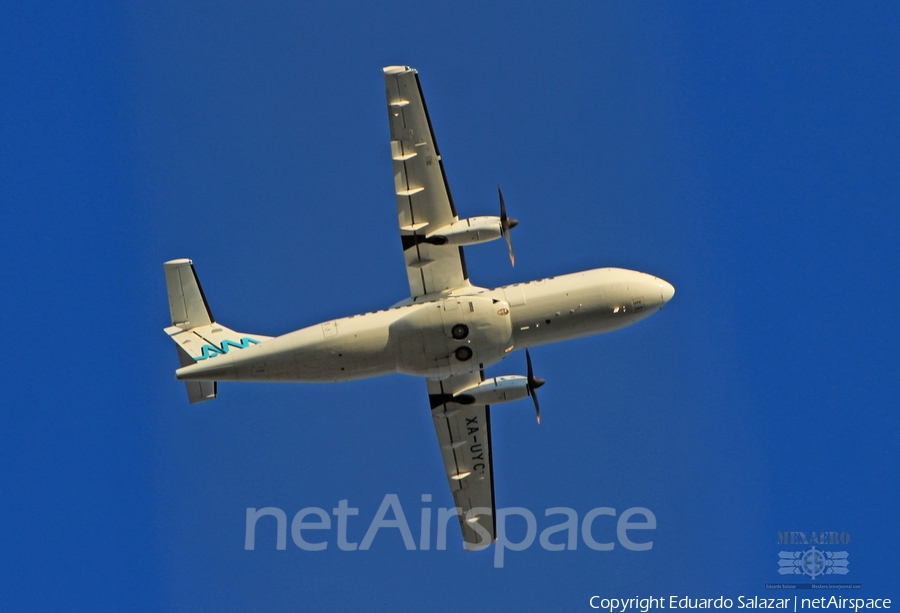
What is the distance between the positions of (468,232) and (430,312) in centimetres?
248

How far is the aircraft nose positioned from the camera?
1187 inches

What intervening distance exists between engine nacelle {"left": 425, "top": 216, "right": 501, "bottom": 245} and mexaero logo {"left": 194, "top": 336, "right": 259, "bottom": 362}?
6.21 metres

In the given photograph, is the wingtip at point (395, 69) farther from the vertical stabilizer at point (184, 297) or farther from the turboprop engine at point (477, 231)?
the vertical stabilizer at point (184, 297)

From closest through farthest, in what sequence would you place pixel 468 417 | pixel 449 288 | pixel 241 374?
pixel 241 374 → pixel 449 288 → pixel 468 417

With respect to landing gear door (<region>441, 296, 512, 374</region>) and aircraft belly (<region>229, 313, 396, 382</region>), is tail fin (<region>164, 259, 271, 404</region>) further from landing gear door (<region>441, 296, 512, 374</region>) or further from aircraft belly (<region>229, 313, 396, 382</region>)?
landing gear door (<region>441, 296, 512, 374</region>)

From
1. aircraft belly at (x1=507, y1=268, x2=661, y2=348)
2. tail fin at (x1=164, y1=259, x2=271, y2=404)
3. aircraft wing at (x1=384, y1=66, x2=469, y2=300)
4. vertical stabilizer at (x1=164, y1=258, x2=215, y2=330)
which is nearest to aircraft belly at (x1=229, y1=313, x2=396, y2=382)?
aircraft wing at (x1=384, y1=66, x2=469, y2=300)

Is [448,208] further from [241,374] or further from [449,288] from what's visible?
[241,374]

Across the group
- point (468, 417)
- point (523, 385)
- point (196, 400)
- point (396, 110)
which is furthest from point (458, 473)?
point (396, 110)

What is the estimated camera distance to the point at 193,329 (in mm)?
31438

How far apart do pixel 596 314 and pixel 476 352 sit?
355 cm

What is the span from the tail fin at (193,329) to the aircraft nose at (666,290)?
11.6 meters

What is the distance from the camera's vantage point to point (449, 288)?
1208 inches

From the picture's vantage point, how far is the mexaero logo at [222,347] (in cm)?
3070

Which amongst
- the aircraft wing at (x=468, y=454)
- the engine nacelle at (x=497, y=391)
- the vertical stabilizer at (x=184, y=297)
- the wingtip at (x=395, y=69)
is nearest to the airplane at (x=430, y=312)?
the wingtip at (x=395, y=69)
